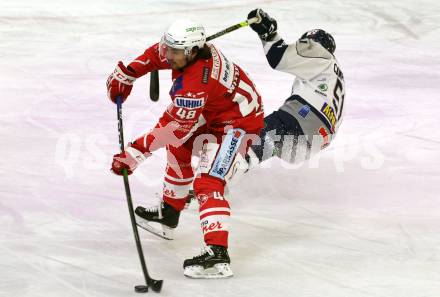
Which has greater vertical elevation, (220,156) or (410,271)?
(220,156)

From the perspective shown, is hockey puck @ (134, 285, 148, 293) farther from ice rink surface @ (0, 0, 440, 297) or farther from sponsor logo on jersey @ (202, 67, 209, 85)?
sponsor logo on jersey @ (202, 67, 209, 85)

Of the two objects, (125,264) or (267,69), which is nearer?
(125,264)

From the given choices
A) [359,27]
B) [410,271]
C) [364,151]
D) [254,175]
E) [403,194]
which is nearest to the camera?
[410,271]

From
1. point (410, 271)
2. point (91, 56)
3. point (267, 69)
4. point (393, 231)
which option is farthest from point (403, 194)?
point (91, 56)

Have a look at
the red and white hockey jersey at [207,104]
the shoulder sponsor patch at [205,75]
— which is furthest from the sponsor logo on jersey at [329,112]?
the shoulder sponsor patch at [205,75]

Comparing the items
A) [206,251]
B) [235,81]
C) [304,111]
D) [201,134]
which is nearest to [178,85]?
[235,81]

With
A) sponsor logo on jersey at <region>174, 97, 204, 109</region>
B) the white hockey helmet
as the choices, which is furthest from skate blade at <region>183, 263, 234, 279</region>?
the white hockey helmet

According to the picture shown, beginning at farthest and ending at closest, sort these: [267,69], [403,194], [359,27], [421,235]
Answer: [359,27] → [267,69] → [403,194] → [421,235]

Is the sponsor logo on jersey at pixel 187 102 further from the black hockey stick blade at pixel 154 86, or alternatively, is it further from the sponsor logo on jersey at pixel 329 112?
the sponsor logo on jersey at pixel 329 112

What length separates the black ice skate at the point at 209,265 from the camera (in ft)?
12.7

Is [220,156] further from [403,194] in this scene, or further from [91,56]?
[91,56]

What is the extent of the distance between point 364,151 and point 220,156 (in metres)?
1.85

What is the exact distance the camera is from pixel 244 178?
5.29m

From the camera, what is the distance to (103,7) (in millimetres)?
8766
